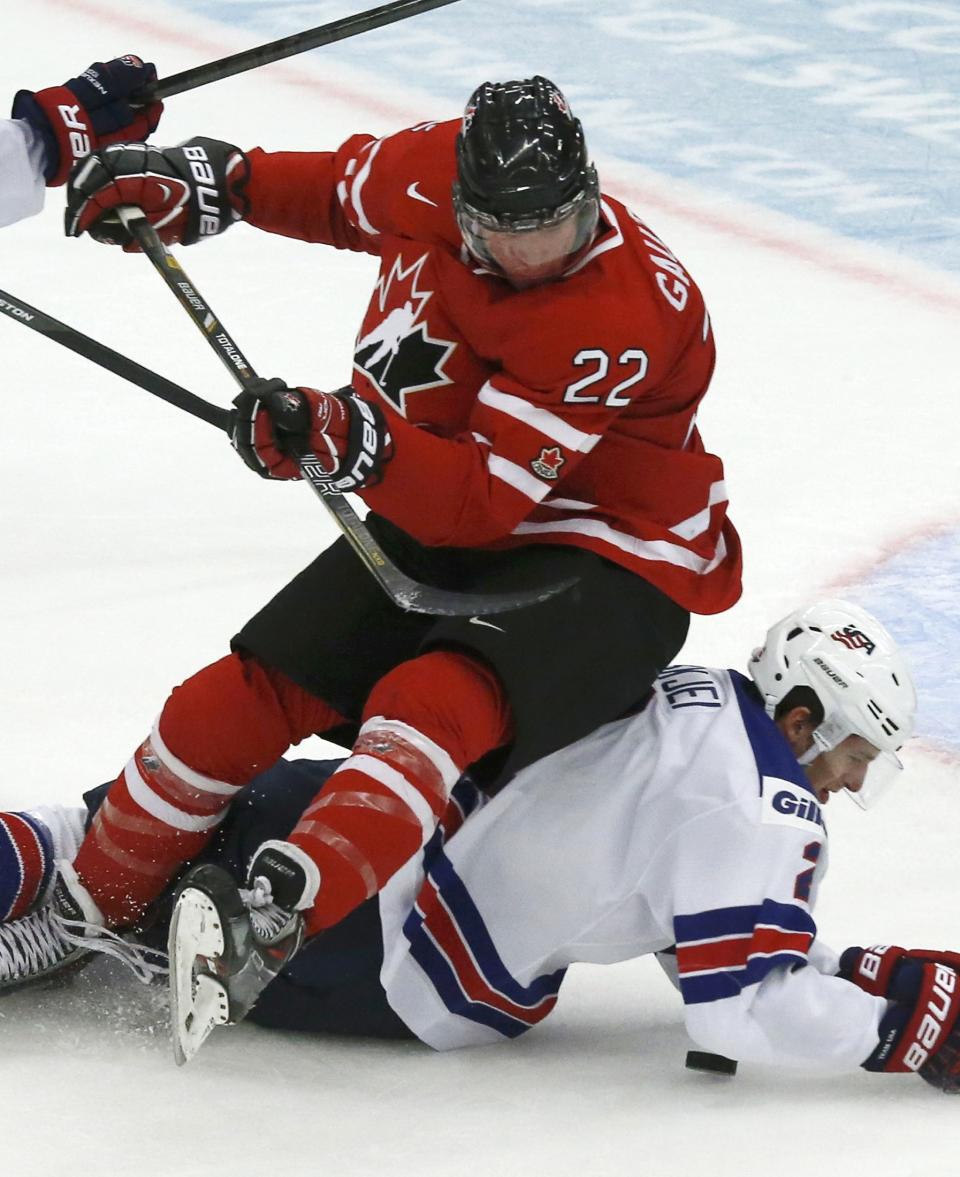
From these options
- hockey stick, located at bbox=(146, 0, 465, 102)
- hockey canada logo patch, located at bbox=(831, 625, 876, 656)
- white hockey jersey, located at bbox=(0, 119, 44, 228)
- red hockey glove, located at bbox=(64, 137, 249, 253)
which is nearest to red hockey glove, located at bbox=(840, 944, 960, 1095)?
hockey canada logo patch, located at bbox=(831, 625, 876, 656)

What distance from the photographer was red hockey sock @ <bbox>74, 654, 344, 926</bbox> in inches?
96.9

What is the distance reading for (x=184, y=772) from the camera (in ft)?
8.08

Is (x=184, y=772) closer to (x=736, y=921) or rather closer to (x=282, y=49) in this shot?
(x=736, y=921)

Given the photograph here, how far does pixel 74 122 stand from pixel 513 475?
1.08 m

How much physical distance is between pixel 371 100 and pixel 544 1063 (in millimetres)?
4195

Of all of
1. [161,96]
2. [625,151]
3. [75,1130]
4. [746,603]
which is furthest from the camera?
[625,151]

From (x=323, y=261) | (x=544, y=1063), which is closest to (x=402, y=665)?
(x=544, y=1063)

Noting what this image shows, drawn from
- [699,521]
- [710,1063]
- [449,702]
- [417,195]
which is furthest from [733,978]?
[417,195]

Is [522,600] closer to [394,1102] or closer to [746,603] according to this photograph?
[394,1102]

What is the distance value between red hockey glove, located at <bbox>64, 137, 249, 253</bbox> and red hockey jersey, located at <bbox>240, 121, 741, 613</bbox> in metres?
0.18

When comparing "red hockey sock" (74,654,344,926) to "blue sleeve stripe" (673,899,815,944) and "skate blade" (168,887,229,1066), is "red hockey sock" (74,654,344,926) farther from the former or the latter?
"blue sleeve stripe" (673,899,815,944)

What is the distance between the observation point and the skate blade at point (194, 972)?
202cm

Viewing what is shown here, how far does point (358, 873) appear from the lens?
7.01 ft

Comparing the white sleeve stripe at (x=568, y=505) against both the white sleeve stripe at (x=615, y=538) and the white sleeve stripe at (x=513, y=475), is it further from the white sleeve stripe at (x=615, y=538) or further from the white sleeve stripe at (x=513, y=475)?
the white sleeve stripe at (x=513, y=475)
